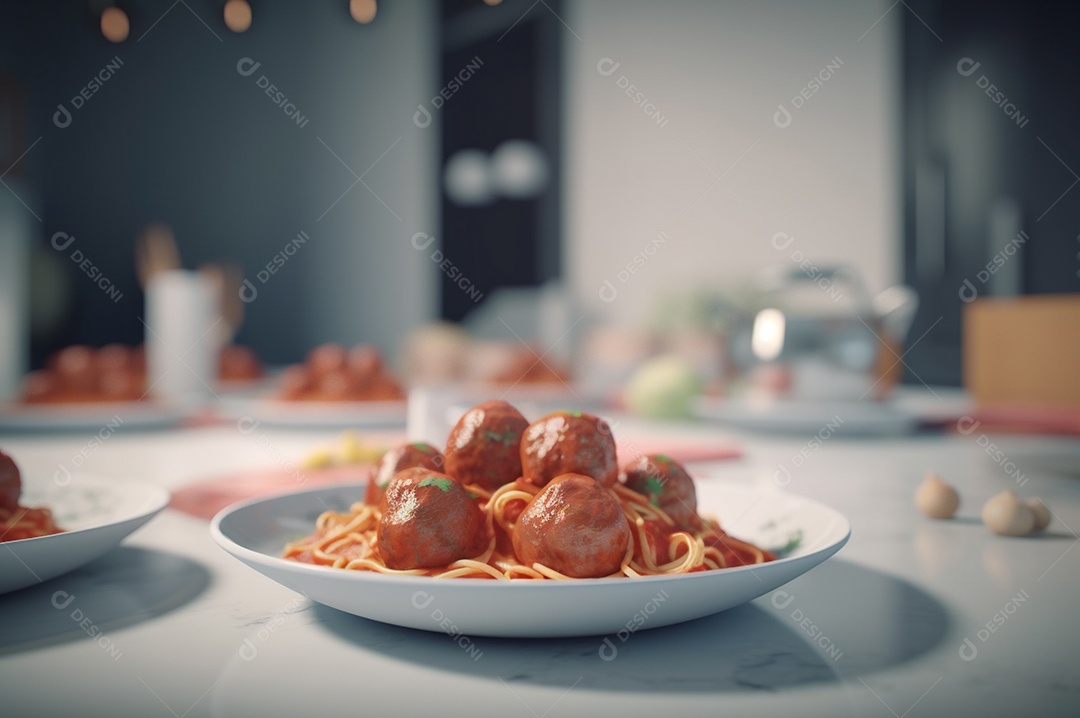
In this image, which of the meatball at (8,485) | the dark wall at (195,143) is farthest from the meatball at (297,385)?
the dark wall at (195,143)

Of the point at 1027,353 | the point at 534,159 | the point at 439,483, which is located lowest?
the point at 1027,353

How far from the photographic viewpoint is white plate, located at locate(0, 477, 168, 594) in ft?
2.63

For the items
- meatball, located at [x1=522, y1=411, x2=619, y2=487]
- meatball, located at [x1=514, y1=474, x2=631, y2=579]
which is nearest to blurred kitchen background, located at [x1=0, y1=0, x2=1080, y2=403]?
meatball, located at [x1=522, y1=411, x2=619, y2=487]

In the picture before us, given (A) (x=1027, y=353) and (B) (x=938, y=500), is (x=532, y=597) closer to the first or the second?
(B) (x=938, y=500)

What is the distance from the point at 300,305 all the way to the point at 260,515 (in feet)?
26.4

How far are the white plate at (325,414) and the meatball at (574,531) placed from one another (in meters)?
1.71

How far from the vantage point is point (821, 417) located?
86.3 inches

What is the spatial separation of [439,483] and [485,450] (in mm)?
116

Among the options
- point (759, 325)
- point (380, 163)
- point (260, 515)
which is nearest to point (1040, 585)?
point (260, 515)

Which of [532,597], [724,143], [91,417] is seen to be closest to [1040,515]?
[532,597]

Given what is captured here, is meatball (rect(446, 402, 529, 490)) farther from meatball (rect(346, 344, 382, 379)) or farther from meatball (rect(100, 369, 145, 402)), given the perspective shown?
meatball (rect(100, 369, 145, 402))

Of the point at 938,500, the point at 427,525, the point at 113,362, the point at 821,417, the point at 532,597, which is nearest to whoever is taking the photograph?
the point at 532,597

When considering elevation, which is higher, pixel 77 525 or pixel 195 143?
pixel 195 143

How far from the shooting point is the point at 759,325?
2.34 meters
